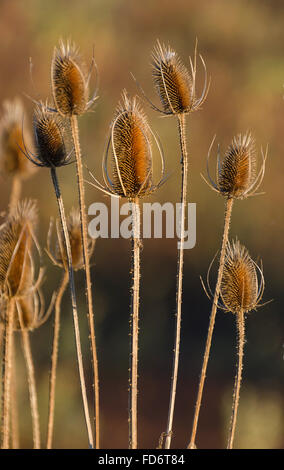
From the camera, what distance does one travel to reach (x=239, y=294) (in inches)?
134

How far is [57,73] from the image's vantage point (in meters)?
3.38

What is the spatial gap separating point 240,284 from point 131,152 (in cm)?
90

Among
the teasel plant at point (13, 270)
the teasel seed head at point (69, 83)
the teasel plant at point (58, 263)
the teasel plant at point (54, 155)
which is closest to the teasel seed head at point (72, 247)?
the teasel plant at point (58, 263)

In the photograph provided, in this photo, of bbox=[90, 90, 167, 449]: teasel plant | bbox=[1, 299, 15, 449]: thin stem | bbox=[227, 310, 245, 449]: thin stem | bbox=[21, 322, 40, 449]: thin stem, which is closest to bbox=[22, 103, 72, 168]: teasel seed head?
bbox=[90, 90, 167, 449]: teasel plant

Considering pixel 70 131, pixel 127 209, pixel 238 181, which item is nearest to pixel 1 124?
pixel 70 131

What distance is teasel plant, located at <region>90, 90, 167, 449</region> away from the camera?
126 inches

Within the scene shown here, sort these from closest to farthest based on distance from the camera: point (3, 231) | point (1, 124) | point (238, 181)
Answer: point (3, 231) → point (238, 181) → point (1, 124)

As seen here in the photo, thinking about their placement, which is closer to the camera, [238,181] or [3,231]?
[3,231]

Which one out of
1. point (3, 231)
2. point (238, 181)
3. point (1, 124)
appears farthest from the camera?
point (1, 124)

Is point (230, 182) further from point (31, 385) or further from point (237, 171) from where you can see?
point (31, 385)

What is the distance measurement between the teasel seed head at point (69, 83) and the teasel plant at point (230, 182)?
0.72 metres

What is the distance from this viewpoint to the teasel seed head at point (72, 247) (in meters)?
3.64
